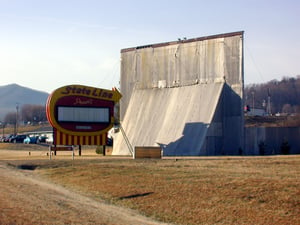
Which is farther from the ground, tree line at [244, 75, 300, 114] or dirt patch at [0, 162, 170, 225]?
tree line at [244, 75, 300, 114]

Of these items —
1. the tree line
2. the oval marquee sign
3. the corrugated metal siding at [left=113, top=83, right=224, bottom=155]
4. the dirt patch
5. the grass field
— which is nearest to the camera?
the dirt patch

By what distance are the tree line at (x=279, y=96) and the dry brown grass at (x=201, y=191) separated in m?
130

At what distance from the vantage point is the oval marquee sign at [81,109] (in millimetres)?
50031

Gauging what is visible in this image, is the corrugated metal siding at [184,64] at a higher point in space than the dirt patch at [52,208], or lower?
higher

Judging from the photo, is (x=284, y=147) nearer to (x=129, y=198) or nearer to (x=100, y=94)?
(x=100, y=94)

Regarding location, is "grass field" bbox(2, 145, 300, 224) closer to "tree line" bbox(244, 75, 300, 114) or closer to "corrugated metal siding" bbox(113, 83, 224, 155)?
"corrugated metal siding" bbox(113, 83, 224, 155)

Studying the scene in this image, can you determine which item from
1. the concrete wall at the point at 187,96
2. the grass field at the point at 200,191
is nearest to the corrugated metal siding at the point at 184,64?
the concrete wall at the point at 187,96

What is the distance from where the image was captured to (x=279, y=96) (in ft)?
557

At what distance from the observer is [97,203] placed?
21.7 metres

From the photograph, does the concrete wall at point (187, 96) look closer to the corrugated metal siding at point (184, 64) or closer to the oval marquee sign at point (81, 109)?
the corrugated metal siding at point (184, 64)

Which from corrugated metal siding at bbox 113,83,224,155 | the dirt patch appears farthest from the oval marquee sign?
the dirt patch

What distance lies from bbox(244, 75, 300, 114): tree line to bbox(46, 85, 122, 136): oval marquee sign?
358 ft

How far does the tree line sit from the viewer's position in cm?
16212

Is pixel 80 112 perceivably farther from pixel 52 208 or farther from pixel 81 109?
pixel 52 208
